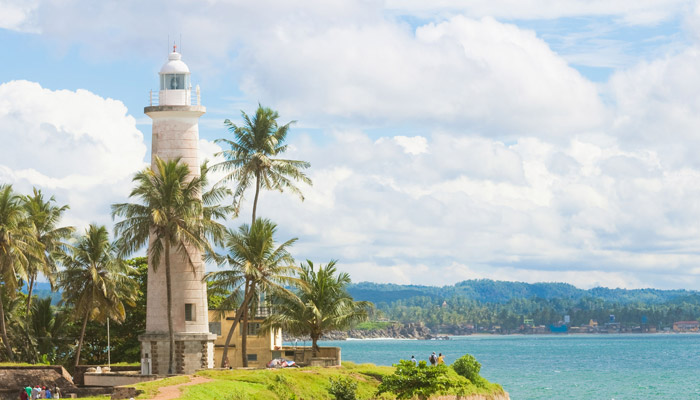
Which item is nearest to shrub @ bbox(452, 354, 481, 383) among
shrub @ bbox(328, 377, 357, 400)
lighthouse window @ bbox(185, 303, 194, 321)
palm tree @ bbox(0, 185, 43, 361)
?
shrub @ bbox(328, 377, 357, 400)

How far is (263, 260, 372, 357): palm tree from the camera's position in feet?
192

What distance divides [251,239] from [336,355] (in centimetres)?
810

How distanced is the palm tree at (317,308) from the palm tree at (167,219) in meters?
6.13

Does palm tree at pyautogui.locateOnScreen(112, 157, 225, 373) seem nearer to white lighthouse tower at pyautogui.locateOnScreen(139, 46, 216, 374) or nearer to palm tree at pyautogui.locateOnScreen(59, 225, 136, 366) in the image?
white lighthouse tower at pyautogui.locateOnScreen(139, 46, 216, 374)

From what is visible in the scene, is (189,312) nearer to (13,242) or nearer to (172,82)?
(13,242)

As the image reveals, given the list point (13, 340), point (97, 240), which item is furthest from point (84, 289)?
point (13, 340)

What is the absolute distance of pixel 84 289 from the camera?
207ft

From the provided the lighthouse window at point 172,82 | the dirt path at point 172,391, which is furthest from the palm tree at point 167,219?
the dirt path at point 172,391

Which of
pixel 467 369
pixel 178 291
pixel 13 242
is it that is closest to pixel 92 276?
pixel 13 242

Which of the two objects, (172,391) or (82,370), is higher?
(82,370)

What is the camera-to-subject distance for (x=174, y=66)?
192 ft

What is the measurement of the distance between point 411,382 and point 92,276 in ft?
76.5

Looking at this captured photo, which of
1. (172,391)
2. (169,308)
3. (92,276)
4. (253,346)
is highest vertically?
(92,276)

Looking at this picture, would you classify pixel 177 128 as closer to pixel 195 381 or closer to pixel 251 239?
pixel 251 239
